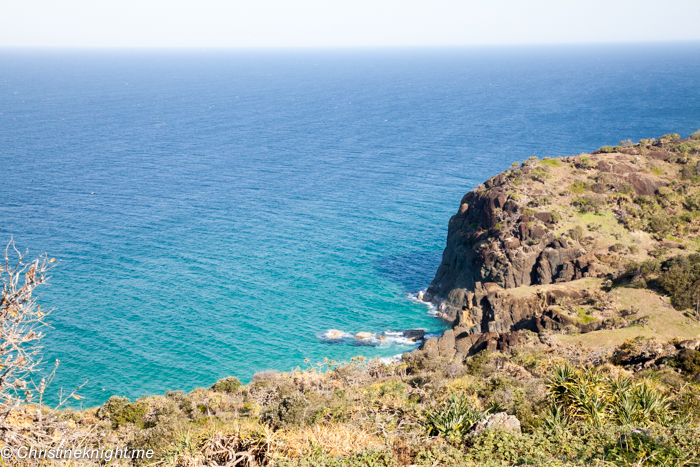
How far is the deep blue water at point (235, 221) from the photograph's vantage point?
5209 centimetres

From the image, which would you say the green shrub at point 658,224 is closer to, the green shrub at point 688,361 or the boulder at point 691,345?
the boulder at point 691,345

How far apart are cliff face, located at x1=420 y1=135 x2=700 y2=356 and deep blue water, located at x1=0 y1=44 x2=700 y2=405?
6.13 m

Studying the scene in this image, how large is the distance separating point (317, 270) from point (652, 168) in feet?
145

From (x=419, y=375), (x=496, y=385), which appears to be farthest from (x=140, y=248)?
(x=496, y=385)

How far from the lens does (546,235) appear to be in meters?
56.8

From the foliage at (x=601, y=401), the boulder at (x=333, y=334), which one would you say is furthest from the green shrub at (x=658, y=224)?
the foliage at (x=601, y=401)

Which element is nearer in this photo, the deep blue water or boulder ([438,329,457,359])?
boulder ([438,329,457,359])

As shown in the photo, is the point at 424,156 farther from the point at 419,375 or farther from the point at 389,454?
the point at 389,454

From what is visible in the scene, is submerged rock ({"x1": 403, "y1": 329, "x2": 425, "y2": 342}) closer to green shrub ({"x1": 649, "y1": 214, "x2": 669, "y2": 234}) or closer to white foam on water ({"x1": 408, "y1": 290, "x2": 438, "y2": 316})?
white foam on water ({"x1": 408, "y1": 290, "x2": 438, "y2": 316})

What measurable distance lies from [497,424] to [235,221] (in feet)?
223

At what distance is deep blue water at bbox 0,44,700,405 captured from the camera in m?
52.1

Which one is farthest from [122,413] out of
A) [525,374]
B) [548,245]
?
[548,245]

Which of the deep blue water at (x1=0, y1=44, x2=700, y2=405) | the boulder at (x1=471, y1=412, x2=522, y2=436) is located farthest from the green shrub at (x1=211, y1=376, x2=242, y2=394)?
the boulder at (x1=471, y1=412, x2=522, y2=436)

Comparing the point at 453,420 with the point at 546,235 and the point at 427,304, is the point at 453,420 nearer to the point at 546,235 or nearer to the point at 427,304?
the point at 546,235
